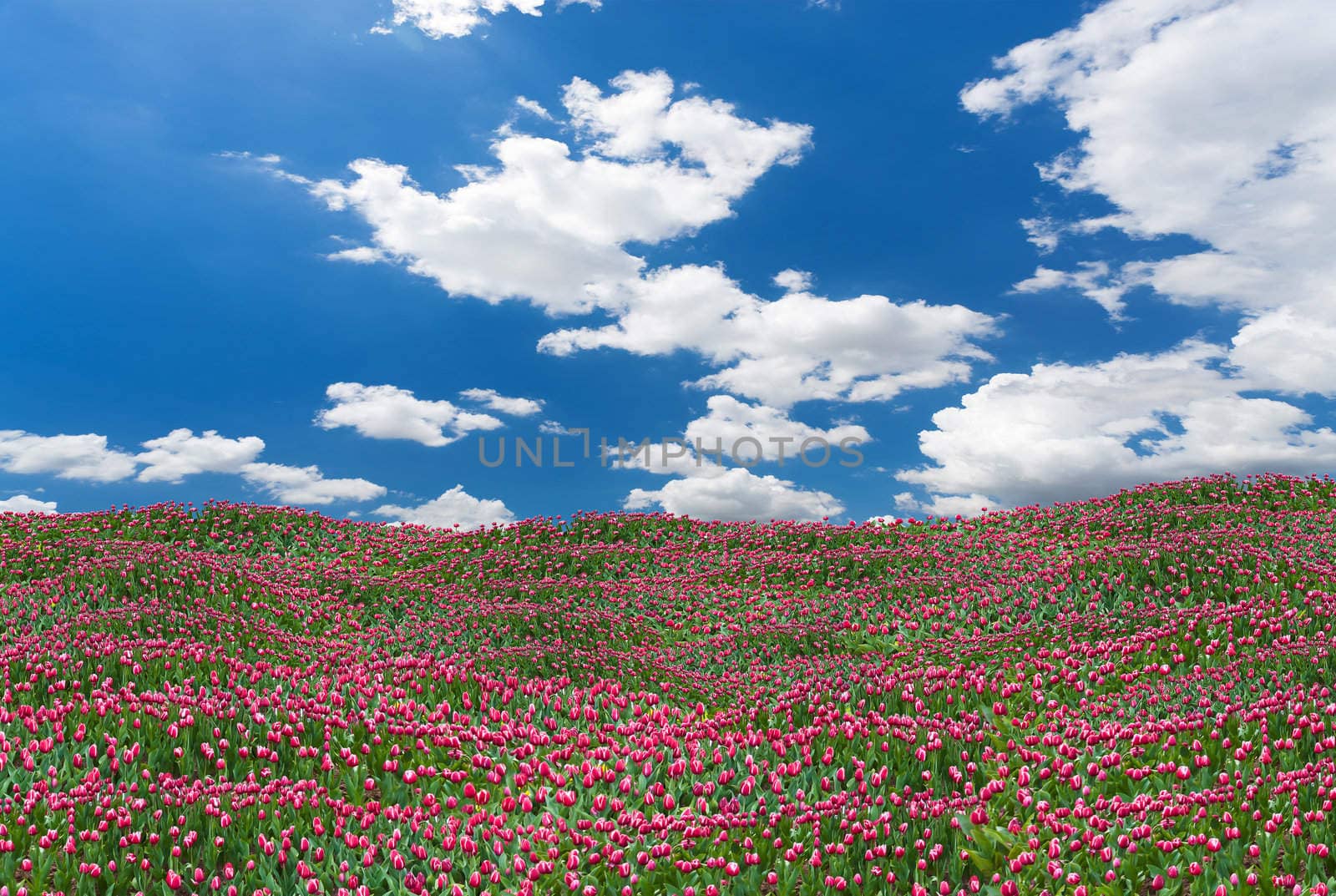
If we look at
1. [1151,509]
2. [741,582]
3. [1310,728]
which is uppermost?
[1151,509]

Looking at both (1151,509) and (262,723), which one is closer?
(262,723)

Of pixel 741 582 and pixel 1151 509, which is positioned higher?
pixel 1151 509

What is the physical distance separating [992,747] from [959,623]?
4.64 meters

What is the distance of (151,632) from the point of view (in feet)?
36.9

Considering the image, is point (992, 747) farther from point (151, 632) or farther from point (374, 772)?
point (151, 632)

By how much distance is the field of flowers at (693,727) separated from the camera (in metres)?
6.02

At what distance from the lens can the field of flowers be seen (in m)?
6.02

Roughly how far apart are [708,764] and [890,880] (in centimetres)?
178

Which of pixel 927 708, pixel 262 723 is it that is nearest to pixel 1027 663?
pixel 927 708

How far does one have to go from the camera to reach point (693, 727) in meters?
8.22

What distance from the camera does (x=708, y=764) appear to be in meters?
7.38

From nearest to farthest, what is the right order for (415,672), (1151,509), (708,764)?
1. (708,764)
2. (415,672)
3. (1151,509)

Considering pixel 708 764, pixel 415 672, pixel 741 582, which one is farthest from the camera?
pixel 741 582

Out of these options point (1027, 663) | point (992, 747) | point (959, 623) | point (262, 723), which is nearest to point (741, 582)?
point (959, 623)
